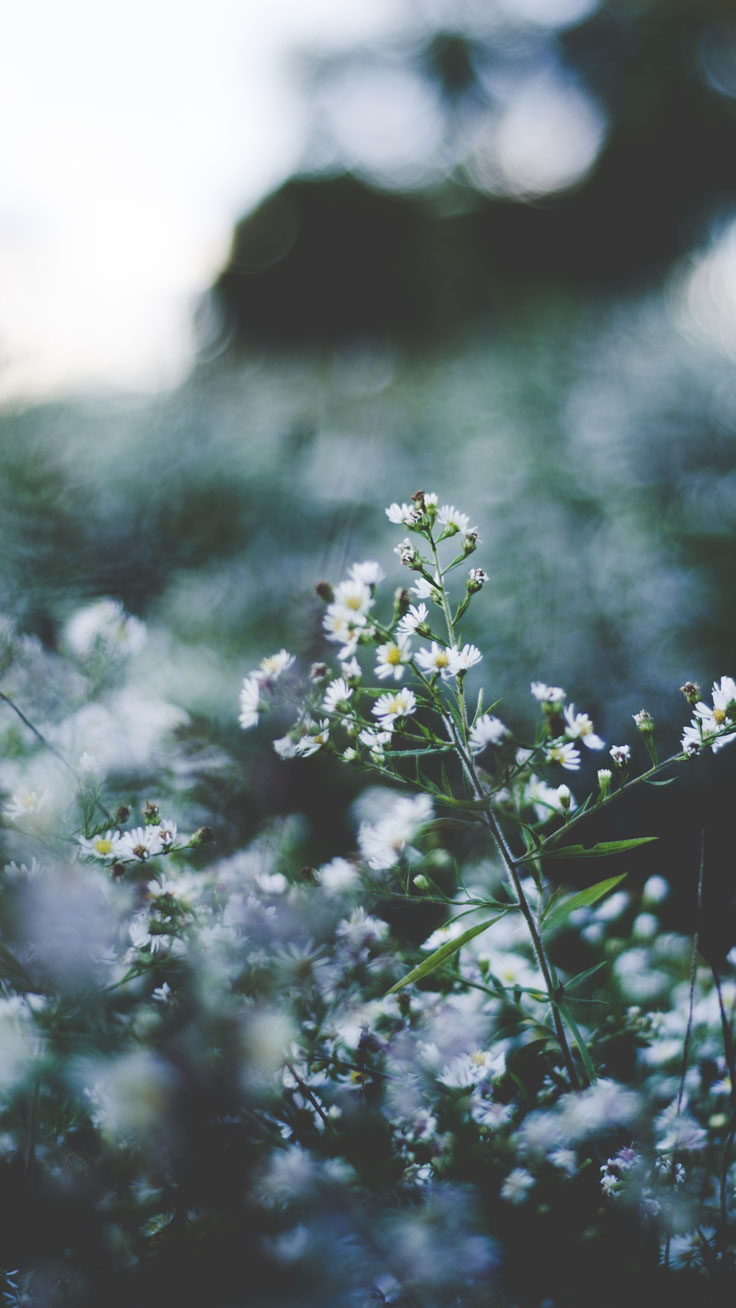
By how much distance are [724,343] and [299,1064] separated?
280 cm

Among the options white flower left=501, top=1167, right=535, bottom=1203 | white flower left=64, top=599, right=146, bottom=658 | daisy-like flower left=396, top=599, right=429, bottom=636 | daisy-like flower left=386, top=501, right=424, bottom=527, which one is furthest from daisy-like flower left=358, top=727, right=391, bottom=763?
white flower left=64, top=599, right=146, bottom=658

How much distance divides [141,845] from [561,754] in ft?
1.39

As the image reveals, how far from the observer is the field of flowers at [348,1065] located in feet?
2.00

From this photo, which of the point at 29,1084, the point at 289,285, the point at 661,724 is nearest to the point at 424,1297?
the point at 29,1084

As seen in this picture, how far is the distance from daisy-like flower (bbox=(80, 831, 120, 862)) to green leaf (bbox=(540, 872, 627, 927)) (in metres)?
0.44

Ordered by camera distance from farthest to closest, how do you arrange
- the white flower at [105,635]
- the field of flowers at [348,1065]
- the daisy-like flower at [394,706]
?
the white flower at [105,635], the daisy-like flower at [394,706], the field of flowers at [348,1065]

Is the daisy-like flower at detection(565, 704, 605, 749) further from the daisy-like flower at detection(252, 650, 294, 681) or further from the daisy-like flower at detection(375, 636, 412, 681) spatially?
the daisy-like flower at detection(252, 650, 294, 681)

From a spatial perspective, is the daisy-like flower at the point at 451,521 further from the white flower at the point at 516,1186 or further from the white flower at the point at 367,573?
the white flower at the point at 516,1186

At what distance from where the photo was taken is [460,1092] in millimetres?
740

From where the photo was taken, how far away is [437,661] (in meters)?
0.71

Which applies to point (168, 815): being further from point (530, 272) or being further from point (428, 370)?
point (530, 272)

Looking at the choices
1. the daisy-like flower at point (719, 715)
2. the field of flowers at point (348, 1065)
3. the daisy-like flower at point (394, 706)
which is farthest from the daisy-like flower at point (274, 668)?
the daisy-like flower at point (719, 715)

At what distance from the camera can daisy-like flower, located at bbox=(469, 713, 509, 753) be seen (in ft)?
2.13

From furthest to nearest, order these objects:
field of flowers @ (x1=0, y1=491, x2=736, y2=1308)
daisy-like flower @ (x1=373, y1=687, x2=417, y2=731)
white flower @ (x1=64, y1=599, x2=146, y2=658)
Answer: white flower @ (x1=64, y1=599, x2=146, y2=658) → daisy-like flower @ (x1=373, y1=687, x2=417, y2=731) → field of flowers @ (x1=0, y1=491, x2=736, y2=1308)
